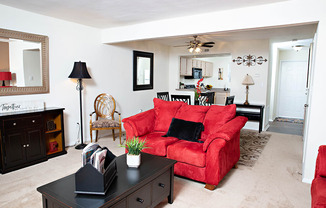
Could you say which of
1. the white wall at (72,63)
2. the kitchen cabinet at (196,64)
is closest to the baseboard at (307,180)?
the white wall at (72,63)

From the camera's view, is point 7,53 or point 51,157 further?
point 51,157

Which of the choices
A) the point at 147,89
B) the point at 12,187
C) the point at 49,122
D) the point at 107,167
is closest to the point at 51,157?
the point at 49,122

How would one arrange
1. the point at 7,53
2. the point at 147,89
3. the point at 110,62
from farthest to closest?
the point at 147,89, the point at 110,62, the point at 7,53

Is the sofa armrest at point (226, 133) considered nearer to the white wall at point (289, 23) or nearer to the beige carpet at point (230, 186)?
the beige carpet at point (230, 186)

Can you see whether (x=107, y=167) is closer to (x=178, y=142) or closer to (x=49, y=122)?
(x=178, y=142)

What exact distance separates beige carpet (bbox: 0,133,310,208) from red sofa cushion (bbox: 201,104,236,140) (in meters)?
0.68

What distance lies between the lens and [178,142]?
10.4 ft

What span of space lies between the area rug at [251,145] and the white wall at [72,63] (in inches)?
112

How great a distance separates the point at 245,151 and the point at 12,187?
3701 millimetres

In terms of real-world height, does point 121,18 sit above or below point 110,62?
above

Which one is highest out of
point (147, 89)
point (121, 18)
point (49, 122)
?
point (121, 18)

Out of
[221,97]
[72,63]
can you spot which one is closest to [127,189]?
[72,63]

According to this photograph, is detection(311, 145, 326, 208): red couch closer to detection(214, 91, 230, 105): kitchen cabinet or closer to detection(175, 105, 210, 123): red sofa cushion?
detection(175, 105, 210, 123): red sofa cushion

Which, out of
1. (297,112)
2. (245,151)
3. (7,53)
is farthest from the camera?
(297,112)
